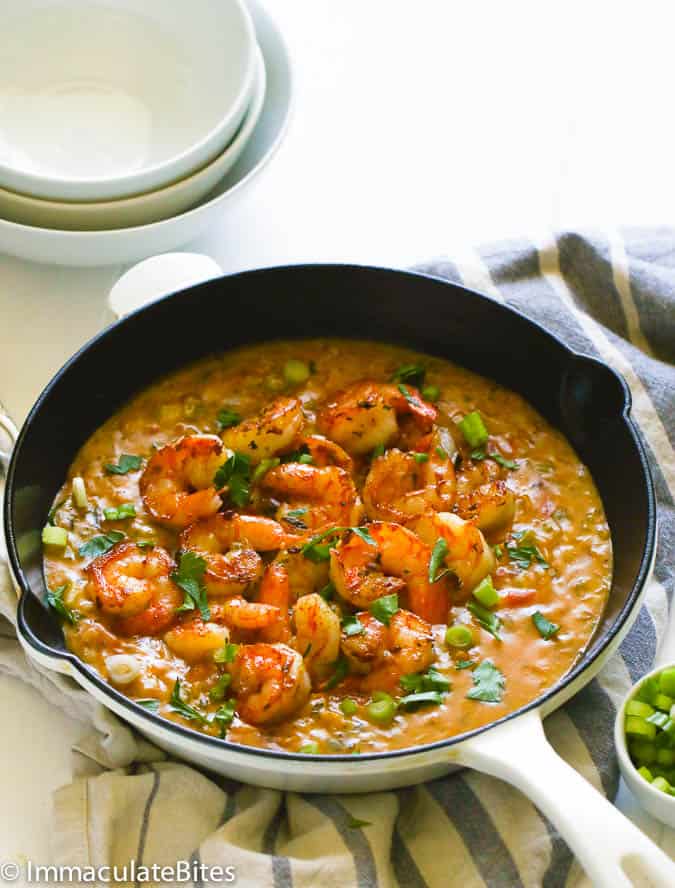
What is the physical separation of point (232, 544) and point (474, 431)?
27.7 inches

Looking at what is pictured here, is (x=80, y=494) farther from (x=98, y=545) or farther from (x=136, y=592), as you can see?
(x=136, y=592)

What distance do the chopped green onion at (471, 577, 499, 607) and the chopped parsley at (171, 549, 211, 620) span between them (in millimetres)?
617

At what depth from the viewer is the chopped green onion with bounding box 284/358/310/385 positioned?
3621 mm

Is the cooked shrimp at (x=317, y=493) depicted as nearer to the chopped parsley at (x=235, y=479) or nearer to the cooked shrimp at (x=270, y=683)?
the chopped parsley at (x=235, y=479)

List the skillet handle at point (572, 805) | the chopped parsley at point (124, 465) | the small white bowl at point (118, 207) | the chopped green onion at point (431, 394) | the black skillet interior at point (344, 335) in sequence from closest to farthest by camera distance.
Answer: the skillet handle at point (572, 805)
the black skillet interior at point (344, 335)
the chopped parsley at point (124, 465)
the chopped green onion at point (431, 394)
the small white bowl at point (118, 207)

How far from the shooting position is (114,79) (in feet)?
14.1

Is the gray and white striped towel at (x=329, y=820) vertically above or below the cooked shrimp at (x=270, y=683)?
below

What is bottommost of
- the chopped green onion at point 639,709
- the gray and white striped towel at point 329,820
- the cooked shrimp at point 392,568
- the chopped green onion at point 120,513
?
the gray and white striped towel at point 329,820

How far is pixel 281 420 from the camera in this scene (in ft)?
11.1

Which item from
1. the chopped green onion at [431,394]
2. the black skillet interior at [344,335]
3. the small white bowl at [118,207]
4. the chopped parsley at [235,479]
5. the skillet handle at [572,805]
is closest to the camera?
the skillet handle at [572,805]

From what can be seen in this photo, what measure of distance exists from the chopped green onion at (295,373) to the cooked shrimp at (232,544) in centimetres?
50

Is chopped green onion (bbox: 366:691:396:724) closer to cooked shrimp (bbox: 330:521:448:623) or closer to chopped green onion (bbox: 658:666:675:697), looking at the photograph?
cooked shrimp (bbox: 330:521:448:623)

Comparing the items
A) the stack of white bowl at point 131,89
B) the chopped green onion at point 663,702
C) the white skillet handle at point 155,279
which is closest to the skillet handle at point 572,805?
the chopped green onion at point 663,702

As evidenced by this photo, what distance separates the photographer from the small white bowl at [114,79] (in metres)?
4.12
